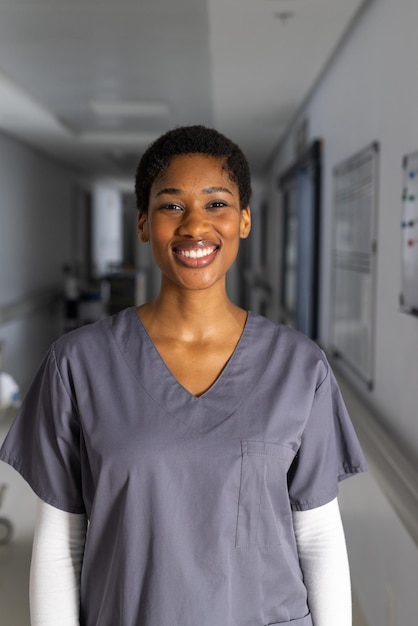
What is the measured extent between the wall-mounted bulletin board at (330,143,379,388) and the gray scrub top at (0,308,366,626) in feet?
6.46

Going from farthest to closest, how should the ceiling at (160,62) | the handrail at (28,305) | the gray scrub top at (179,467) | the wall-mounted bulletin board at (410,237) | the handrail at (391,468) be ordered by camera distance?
the handrail at (28,305) → the ceiling at (160,62) → the wall-mounted bulletin board at (410,237) → the handrail at (391,468) → the gray scrub top at (179,467)

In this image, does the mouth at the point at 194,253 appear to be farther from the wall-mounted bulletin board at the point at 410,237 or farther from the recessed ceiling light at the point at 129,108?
the recessed ceiling light at the point at 129,108

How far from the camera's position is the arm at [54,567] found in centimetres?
112

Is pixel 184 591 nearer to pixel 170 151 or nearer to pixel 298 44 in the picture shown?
pixel 170 151

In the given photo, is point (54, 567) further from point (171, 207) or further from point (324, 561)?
point (171, 207)

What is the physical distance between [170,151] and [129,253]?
16670 mm

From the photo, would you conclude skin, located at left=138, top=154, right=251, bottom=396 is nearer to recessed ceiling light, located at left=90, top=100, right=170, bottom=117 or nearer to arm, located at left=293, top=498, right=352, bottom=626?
arm, located at left=293, top=498, right=352, bottom=626

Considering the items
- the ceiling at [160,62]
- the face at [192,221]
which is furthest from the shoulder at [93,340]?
the ceiling at [160,62]

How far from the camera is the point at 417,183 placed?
2270mm

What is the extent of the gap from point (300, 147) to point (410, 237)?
3792 millimetres

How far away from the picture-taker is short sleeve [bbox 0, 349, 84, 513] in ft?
3.64

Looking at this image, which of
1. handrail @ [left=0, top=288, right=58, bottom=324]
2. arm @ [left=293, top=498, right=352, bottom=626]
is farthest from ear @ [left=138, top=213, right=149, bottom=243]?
handrail @ [left=0, top=288, right=58, bottom=324]

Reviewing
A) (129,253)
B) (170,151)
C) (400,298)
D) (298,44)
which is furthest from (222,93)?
(129,253)

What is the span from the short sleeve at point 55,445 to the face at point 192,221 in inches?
9.4
